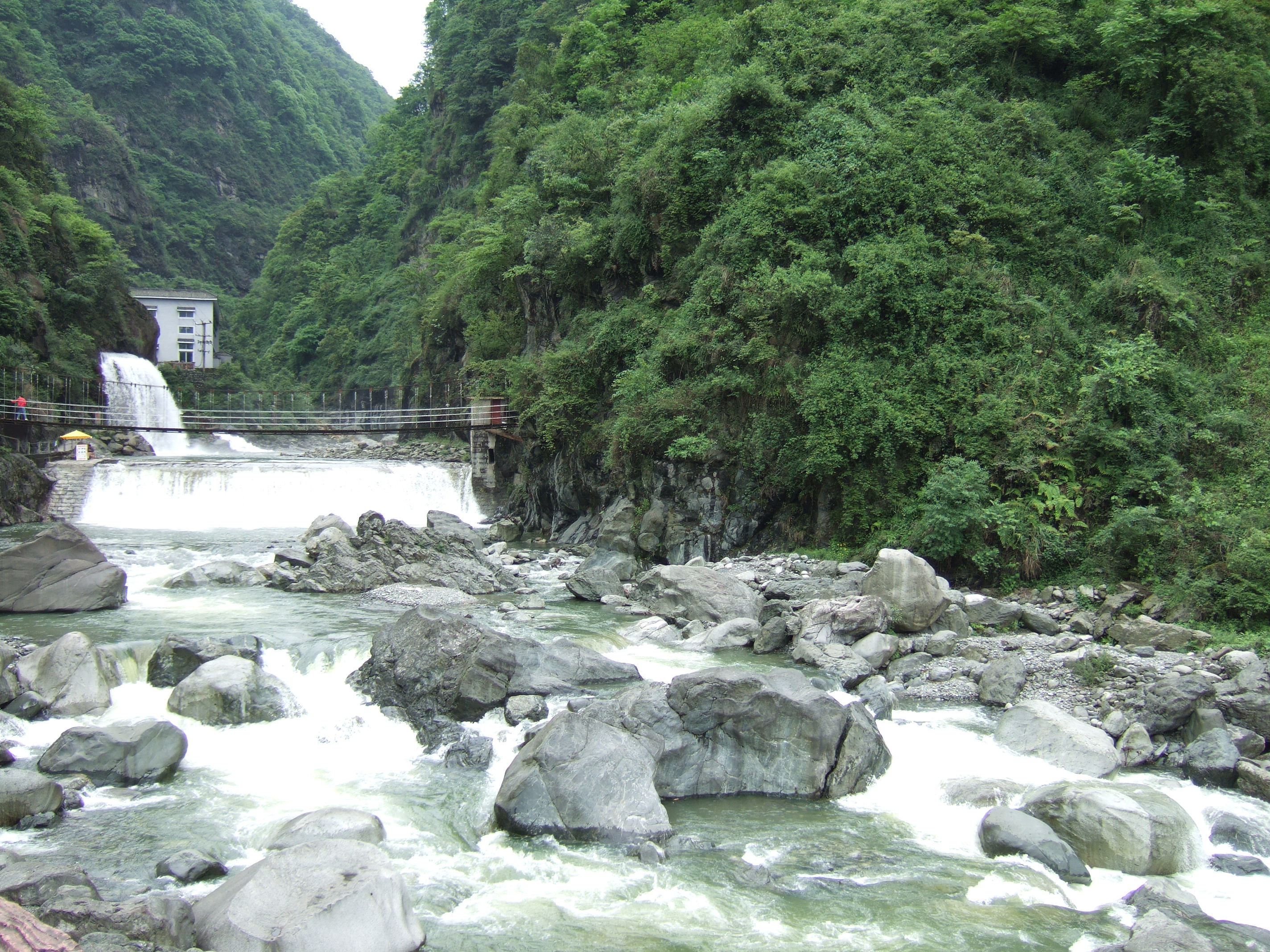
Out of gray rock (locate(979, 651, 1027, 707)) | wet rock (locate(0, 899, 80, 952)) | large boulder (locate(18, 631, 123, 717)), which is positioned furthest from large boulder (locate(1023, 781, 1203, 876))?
large boulder (locate(18, 631, 123, 717))

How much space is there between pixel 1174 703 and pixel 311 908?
8624 mm

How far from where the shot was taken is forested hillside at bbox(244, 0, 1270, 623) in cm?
1456

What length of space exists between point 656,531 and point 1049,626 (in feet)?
27.9

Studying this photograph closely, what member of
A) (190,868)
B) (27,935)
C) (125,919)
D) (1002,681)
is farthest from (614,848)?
(1002,681)

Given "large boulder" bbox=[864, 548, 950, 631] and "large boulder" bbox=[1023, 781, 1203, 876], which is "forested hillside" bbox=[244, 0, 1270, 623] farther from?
"large boulder" bbox=[1023, 781, 1203, 876]

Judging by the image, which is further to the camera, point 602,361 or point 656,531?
point 602,361

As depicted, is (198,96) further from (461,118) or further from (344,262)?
(461,118)

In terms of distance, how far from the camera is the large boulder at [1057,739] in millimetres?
8711

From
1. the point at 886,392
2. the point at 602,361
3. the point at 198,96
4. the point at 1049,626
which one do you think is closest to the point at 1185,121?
the point at 886,392

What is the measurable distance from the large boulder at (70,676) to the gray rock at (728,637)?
24.5ft

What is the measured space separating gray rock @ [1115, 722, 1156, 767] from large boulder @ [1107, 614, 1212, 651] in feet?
8.80

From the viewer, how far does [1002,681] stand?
420 inches

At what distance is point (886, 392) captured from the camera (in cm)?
1611

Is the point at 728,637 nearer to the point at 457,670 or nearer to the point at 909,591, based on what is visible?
the point at 909,591
